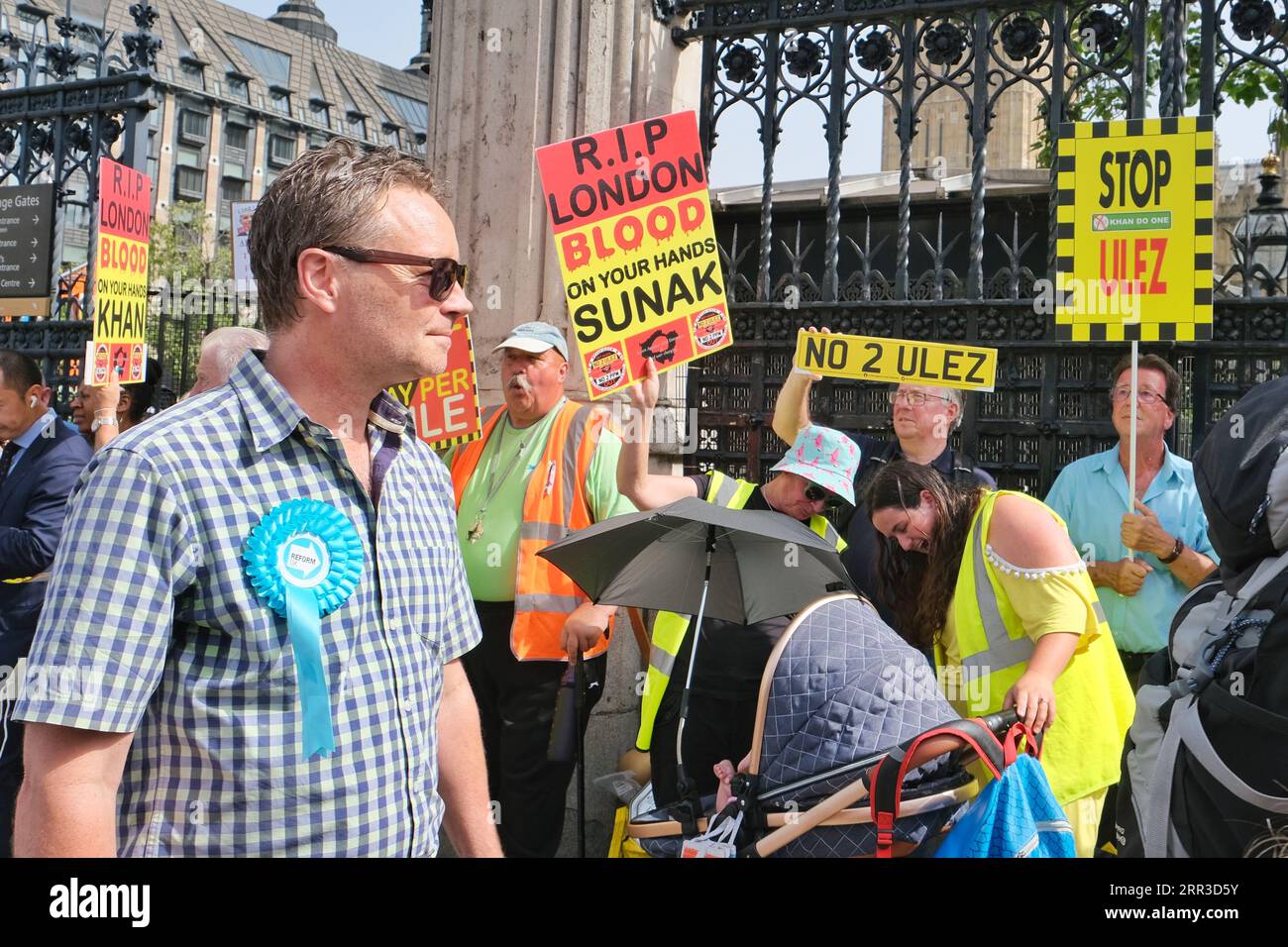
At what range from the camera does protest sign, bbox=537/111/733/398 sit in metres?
4.93

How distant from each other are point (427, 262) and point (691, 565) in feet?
7.69

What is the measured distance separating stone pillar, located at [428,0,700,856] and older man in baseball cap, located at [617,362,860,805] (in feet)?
3.83

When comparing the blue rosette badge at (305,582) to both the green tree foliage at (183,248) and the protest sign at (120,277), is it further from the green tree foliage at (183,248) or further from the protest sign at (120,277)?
the green tree foliage at (183,248)

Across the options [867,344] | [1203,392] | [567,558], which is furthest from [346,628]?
[1203,392]

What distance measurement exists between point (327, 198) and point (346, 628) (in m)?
0.71

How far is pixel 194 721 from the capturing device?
1877 mm

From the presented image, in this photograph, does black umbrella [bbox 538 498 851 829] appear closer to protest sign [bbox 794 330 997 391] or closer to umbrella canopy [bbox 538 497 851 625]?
umbrella canopy [bbox 538 497 851 625]

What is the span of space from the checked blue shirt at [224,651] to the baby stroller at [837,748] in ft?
5.18

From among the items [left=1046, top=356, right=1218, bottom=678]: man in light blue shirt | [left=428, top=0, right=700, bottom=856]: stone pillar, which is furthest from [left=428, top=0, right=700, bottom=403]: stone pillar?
[left=1046, top=356, right=1218, bottom=678]: man in light blue shirt

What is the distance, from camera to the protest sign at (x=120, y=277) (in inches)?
255

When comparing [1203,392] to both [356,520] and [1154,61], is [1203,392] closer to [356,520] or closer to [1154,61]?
[356,520]

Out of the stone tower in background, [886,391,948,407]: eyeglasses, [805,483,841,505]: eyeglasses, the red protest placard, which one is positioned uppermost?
the stone tower in background

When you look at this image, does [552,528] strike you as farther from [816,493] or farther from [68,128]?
[68,128]

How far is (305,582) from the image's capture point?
193 centimetres
